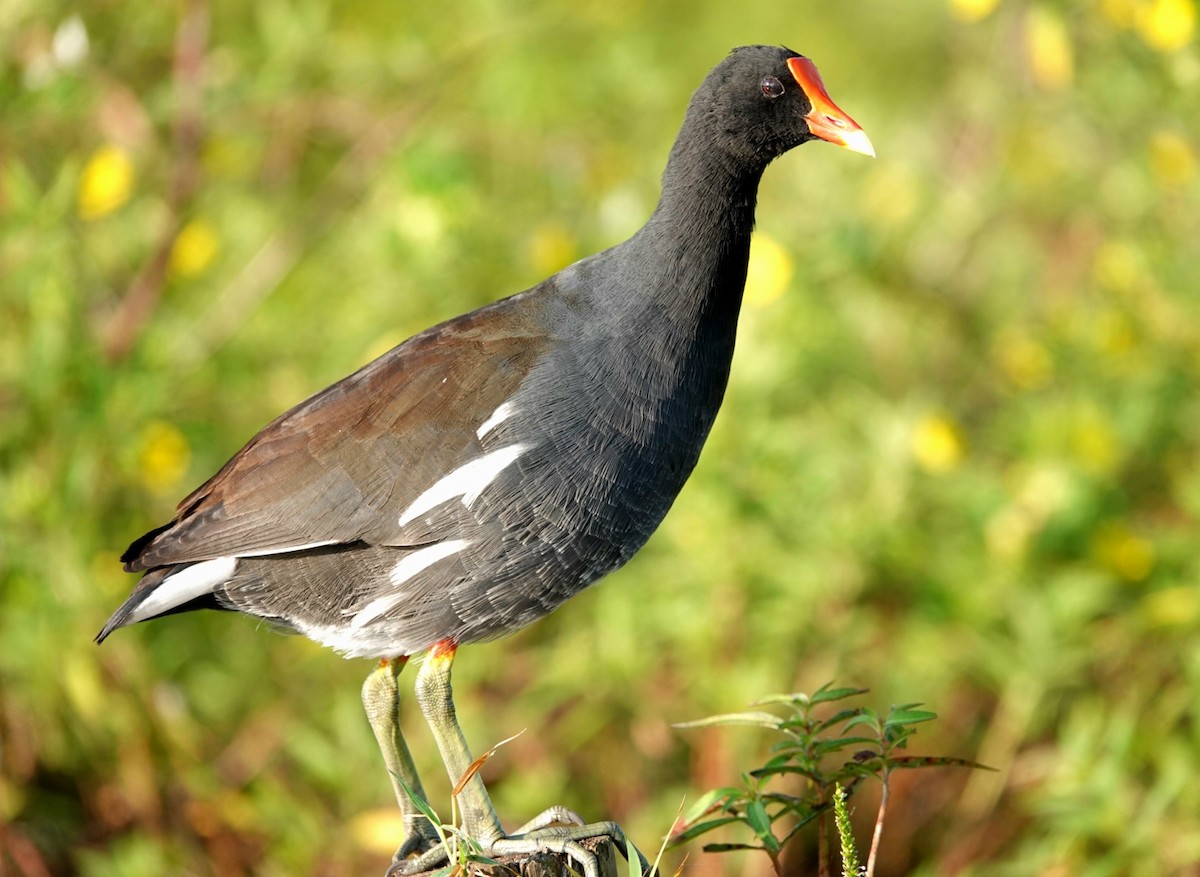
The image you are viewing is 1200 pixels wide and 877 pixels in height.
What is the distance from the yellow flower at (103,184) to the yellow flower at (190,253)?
11.7 inches

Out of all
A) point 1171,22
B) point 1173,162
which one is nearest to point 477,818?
point 1171,22

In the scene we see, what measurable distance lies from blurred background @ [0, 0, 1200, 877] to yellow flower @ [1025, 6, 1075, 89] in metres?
0.02

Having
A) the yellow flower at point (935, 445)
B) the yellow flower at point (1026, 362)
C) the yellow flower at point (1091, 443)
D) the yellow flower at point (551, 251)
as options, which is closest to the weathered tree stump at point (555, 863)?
the yellow flower at point (935, 445)

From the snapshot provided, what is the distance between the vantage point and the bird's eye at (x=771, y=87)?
105 inches

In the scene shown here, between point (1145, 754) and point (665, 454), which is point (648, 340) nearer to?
point (665, 454)

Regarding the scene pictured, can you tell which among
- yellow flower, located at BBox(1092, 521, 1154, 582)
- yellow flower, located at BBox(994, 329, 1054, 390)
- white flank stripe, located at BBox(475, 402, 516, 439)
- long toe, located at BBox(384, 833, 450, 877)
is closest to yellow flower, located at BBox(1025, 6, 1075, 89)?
yellow flower, located at BBox(994, 329, 1054, 390)

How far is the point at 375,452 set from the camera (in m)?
2.69

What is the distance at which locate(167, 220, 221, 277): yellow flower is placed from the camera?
4.39 metres

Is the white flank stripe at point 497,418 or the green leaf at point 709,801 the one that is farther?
the white flank stripe at point 497,418

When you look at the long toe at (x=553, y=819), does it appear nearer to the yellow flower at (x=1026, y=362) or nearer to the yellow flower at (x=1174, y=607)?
the yellow flower at (x=1174, y=607)

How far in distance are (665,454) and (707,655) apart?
147cm

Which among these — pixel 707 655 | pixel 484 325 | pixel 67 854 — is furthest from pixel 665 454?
pixel 67 854

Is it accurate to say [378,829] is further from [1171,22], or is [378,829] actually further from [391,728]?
[1171,22]

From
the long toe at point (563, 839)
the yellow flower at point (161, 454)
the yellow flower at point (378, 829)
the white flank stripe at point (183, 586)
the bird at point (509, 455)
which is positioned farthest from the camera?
the yellow flower at point (161, 454)
